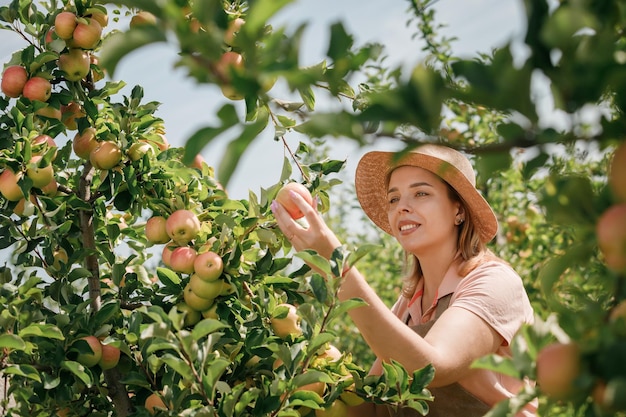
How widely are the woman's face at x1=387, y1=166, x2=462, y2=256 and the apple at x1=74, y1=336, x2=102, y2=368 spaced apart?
952mm

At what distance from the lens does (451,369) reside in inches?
66.7

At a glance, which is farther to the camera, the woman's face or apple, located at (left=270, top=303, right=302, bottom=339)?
the woman's face

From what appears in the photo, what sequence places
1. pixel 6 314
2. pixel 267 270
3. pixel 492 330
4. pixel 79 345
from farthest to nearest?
pixel 492 330, pixel 267 270, pixel 79 345, pixel 6 314

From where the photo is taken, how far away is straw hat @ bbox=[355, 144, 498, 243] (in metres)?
2.16

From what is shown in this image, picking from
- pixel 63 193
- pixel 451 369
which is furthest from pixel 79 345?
pixel 451 369

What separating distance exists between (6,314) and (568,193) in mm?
1174

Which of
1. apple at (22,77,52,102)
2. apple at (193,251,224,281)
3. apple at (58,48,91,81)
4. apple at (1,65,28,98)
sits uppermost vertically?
apple at (58,48,91,81)

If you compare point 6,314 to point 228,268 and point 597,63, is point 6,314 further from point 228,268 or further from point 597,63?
point 597,63

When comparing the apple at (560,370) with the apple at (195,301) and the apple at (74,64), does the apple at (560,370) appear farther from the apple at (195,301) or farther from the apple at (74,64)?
the apple at (74,64)

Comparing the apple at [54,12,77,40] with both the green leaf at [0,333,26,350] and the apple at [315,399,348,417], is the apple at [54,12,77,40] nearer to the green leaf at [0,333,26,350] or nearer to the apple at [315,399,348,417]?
the green leaf at [0,333,26,350]

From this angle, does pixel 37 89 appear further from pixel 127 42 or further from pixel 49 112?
pixel 127 42

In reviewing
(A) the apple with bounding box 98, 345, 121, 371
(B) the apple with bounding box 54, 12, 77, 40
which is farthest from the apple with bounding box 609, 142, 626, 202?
(B) the apple with bounding box 54, 12, 77, 40

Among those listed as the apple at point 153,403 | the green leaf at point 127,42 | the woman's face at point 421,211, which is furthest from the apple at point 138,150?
the green leaf at point 127,42

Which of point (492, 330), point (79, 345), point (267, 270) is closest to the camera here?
point (79, 345)
